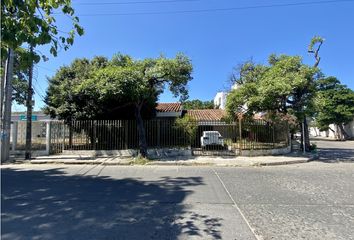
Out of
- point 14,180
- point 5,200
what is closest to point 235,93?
point 14,180

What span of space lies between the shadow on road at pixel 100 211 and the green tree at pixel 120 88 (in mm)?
6867

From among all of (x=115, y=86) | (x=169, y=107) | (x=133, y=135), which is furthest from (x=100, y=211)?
(x=169, y=107)

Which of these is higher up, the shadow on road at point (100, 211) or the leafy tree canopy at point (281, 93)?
the leafy tree canopy at point (281, 93)

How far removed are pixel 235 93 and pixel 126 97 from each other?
6.74m

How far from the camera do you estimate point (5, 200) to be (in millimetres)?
6824

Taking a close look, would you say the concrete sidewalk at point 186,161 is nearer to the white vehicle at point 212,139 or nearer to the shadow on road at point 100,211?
the white vehicle at point 212,139

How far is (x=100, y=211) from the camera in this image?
5.97m

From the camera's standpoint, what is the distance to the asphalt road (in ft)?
15.9

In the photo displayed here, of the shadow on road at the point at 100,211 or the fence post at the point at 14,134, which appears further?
the fence post at the point at 14,134

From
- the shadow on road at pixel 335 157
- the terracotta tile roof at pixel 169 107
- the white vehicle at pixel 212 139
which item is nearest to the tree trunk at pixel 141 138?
the white vehicle at pixel 212 139

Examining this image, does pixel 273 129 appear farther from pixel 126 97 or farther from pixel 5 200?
pixel 5 200

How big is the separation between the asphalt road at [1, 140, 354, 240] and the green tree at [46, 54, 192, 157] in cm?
618

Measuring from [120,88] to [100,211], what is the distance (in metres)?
9.57

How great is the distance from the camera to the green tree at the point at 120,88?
49.5 feet
